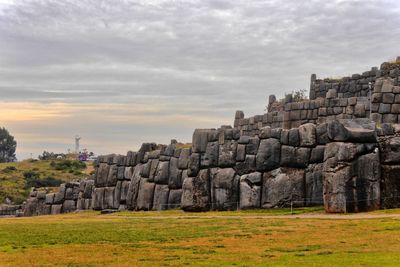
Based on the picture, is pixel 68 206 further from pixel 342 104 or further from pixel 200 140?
pixel 342 104

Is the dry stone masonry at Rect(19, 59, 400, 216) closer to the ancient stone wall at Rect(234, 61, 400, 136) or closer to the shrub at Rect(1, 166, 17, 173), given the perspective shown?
the ancient stone wall at Rect(234, 61, 400, 136)

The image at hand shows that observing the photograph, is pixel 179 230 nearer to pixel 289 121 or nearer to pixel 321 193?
pixel 321 193

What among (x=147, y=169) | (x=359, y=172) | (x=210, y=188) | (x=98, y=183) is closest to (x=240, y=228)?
(x=359, y=172)

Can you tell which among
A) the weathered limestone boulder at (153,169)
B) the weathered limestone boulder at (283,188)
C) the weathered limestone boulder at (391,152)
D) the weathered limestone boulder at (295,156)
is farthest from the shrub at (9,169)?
the weathered limestone boulder at (391,152)

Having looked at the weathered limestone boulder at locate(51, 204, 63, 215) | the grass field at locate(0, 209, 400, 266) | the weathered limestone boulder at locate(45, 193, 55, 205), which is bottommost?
the grass field at locate(0, 209, 400, 266)

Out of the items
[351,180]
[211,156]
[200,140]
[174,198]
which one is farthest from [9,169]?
[351,180]

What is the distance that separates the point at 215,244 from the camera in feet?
58.5

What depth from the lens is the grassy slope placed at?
77.8 metres

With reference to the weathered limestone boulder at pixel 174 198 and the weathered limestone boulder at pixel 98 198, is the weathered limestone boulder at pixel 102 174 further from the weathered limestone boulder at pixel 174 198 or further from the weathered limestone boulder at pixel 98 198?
the weathered limestone boulder at pixel 174 198

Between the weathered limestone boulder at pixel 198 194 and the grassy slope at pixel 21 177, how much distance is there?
44891 mm

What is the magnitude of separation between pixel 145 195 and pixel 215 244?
68.0 ft

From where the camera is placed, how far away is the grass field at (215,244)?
14773mm

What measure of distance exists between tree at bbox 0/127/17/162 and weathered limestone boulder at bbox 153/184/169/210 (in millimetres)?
111365

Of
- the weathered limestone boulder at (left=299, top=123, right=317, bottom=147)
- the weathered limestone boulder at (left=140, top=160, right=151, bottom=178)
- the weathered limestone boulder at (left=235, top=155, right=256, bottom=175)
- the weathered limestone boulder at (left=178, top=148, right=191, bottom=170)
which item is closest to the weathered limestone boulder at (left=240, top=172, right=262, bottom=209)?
the weathered limestone boulder at (left=235, top=155, right=256, bottom=175)
